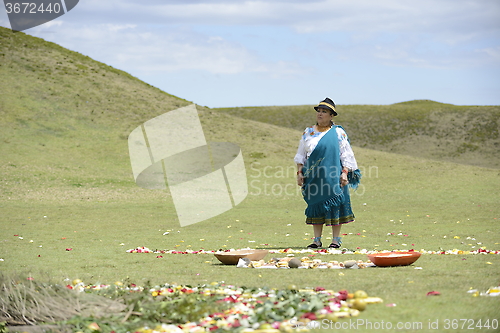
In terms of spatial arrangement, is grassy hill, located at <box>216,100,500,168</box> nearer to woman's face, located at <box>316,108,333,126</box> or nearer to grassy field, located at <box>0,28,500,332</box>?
grassy field, located at <box>0,28,500,332</box>

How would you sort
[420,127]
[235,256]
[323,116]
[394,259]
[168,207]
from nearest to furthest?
1. [394,259]
2. [235,256]
3. [323,116]
4. [168,207]
5. [420,127]

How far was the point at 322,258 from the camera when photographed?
25.1 ft

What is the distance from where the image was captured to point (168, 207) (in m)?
17.5

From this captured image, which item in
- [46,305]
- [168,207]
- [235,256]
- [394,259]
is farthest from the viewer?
[168,207]

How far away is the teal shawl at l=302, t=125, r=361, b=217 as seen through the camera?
28.7 ft

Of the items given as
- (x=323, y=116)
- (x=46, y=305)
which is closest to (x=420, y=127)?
(x=323, y=116)

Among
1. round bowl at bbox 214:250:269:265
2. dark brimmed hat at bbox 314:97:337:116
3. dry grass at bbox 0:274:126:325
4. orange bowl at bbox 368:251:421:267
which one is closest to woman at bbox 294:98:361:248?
dark brimmed hat at bbox 314:97:337:116

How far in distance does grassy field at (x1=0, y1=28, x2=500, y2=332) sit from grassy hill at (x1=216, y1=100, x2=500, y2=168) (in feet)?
69.1

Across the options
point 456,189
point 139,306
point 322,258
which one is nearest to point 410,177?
point 456,189

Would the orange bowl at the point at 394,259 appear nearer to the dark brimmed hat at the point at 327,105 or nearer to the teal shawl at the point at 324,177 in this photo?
the teal shawl at the point at 324,177

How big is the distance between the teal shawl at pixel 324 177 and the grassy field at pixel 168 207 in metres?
0.87

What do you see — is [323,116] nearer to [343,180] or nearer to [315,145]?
[315,145]

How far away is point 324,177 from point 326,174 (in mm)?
59

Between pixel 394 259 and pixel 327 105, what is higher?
pixel 327 105
